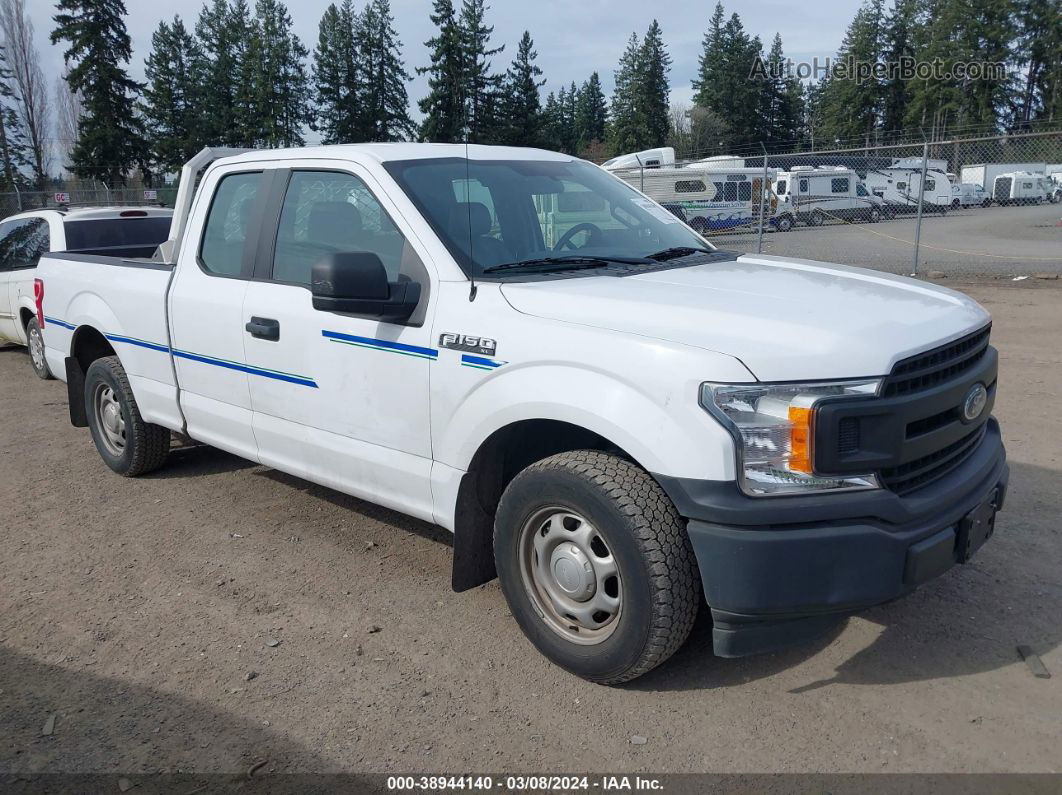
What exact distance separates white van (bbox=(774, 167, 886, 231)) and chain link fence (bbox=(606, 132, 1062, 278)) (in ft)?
0.18

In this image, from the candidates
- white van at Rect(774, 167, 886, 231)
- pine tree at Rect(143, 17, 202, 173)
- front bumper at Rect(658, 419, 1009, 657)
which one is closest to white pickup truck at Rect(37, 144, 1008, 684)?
front bumper at Rect(658, 419, 1009, 657)

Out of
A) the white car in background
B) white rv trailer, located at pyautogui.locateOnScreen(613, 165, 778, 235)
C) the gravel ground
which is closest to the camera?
the white car in background

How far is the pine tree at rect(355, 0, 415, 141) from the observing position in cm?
5638

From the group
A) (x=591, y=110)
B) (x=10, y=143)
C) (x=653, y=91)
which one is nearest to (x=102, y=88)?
(x=10, y=143)

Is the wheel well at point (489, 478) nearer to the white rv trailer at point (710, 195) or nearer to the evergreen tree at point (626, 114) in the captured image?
the white rv trailer at point (710, 195)

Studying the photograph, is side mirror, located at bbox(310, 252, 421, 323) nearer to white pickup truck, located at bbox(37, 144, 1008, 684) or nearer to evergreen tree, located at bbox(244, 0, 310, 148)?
white pickup truck, located at bbox(37, 144, 1008, 684)

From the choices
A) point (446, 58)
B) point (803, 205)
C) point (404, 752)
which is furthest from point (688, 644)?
point (803, 205)

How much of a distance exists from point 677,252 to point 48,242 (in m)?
7.65

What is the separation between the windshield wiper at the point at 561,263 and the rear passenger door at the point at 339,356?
1.14 ft

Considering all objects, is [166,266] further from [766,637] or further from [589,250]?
[766,637]

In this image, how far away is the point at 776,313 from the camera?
2996 mm

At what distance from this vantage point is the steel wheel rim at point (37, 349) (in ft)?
30.5

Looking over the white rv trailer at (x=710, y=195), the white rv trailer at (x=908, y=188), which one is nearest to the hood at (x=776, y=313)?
the white rv trailer at (x=710, y=195)

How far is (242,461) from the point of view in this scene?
6.29m
